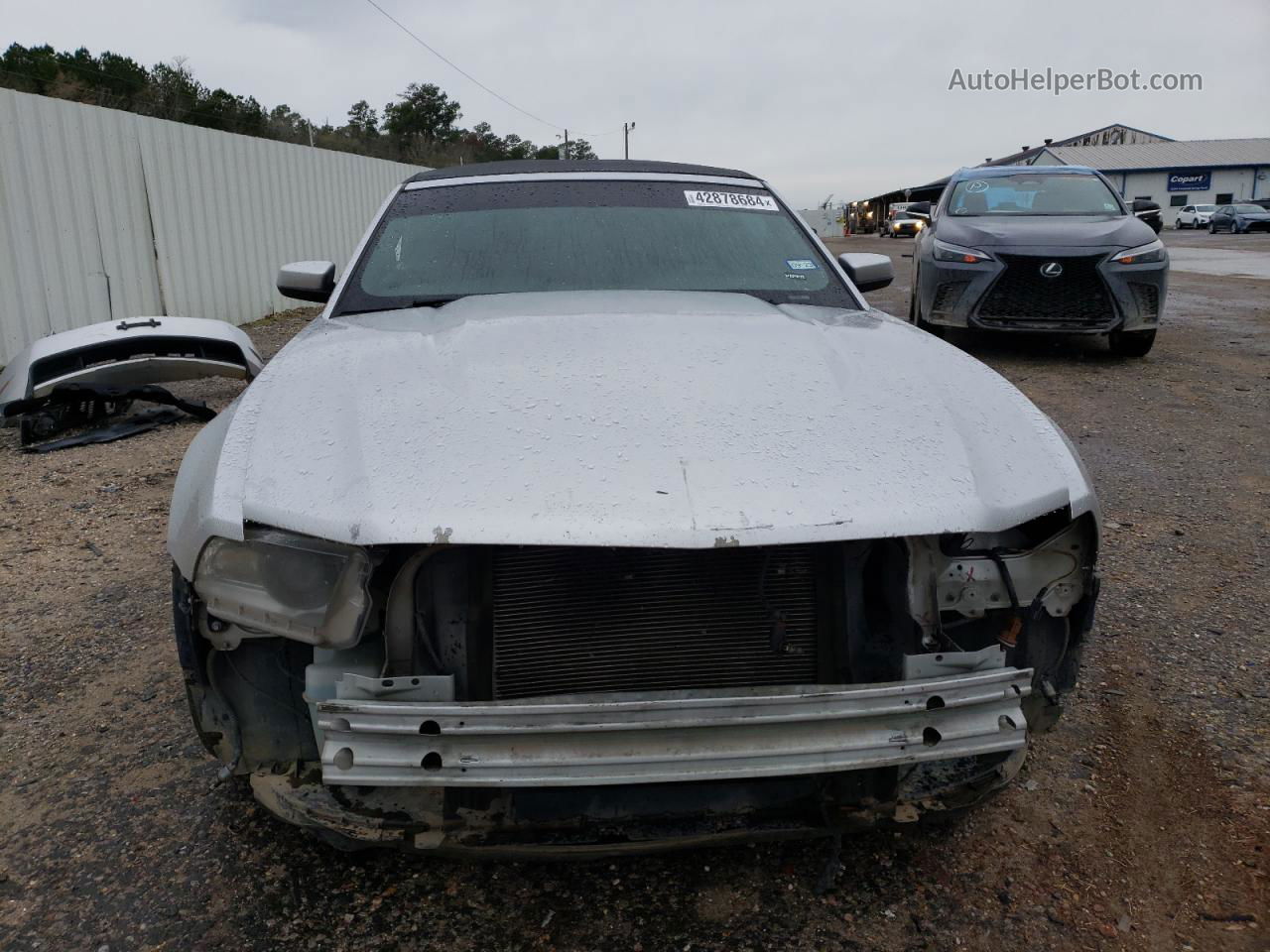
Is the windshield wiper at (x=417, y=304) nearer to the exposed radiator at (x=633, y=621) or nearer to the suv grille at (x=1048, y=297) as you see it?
the exposed radiator at (x=633, y=621)

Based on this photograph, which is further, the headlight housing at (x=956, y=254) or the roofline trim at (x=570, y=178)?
the headlight housing at (x=956, y=254)

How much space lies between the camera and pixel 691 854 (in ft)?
6.43

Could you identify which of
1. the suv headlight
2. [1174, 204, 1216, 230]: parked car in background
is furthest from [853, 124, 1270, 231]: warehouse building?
the suv headlight

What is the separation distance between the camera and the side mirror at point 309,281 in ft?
10.4

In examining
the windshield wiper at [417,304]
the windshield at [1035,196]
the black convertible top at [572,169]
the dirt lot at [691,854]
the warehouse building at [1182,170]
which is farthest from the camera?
the warehouse building at [1182,170]

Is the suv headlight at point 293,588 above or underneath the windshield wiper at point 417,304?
underneath

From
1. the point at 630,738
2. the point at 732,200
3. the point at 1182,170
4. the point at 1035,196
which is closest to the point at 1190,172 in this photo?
the point at 1182,170

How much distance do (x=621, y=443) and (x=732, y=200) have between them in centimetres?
183

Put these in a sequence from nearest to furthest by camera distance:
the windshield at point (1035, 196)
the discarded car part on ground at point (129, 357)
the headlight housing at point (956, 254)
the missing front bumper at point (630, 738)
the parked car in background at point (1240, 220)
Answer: the missing front bumper at point (630, 738)
the discarded car part on ground at point (129, 357)
the headlight housing at point (956, 254)
the windshield at point (1035, 196)
the parked car in background at point (1240, 220)

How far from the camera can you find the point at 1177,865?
1.90m

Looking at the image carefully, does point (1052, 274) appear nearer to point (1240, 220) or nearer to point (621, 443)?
point (621, 443)

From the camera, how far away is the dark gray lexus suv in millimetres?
6867

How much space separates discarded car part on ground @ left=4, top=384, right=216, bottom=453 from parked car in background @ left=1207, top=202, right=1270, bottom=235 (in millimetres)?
41826

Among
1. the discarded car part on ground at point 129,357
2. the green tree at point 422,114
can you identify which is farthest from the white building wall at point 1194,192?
the discarded car part on ground at point 129,357
